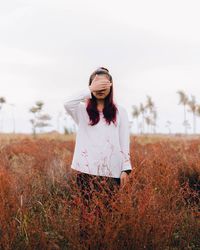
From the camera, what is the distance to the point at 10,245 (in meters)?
3.31

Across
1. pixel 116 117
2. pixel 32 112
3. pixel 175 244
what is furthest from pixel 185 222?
pixel 32 112

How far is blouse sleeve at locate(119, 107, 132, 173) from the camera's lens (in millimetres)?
3688

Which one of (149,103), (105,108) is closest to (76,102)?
(105,108)

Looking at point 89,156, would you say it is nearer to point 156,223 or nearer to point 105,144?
point 105,144

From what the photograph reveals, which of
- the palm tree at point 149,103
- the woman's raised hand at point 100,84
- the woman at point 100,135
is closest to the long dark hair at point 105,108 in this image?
the woman at point 100,135

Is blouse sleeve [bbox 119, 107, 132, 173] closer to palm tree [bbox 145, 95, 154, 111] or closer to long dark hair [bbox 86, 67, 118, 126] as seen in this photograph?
long dark hair [bbox 86, 67, 118, 126]

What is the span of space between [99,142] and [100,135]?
2.5 inches

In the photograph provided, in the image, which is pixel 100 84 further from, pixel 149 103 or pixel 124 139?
pixel 149 103

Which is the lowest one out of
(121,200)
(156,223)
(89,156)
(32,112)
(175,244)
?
(175,244)

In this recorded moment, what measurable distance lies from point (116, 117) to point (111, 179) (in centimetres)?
55

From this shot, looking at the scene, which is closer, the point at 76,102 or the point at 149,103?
the point at 76,102

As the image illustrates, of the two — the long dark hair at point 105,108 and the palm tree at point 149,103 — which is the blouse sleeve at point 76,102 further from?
the palm tree at point 149,103

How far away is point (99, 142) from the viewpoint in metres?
3.66

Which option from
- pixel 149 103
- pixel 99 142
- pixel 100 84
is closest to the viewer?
pixel 100 84
